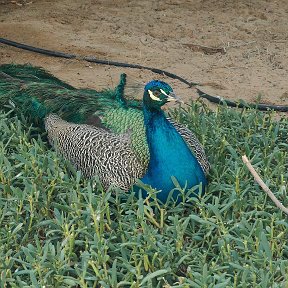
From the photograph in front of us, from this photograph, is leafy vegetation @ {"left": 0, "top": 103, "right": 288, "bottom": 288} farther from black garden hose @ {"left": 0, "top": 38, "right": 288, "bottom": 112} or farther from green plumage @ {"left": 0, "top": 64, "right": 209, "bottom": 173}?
black garden hose @ {"left": 0, "top": 38, "right": 288, "bottom": 112}

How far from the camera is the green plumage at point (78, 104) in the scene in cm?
312

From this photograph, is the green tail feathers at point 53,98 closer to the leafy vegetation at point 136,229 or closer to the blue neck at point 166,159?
the leafy vegetation at point 136,229

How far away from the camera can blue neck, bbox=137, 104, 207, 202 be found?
285 centimetres

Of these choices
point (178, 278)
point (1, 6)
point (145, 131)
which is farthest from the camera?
point (1, 6)

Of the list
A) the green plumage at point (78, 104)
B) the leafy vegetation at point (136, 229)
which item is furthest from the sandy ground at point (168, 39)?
the leafy vegetation at point (136, 229)

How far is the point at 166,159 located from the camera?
2.87m

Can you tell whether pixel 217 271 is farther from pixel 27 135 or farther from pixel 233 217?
pixel 27 135

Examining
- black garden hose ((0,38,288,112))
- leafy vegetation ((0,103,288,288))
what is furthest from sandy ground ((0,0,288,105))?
leafy vegetation ((0,103,288,288))

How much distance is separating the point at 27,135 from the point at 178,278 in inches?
50.0

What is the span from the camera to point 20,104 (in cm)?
352

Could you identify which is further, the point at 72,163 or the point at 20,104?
the point at 20,104

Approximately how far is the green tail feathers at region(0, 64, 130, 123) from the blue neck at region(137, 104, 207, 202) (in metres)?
0.43

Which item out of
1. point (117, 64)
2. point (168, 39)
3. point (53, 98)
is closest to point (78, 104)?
point (53, 98)

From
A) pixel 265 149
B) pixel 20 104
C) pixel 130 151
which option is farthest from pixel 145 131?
pixel 20 104
